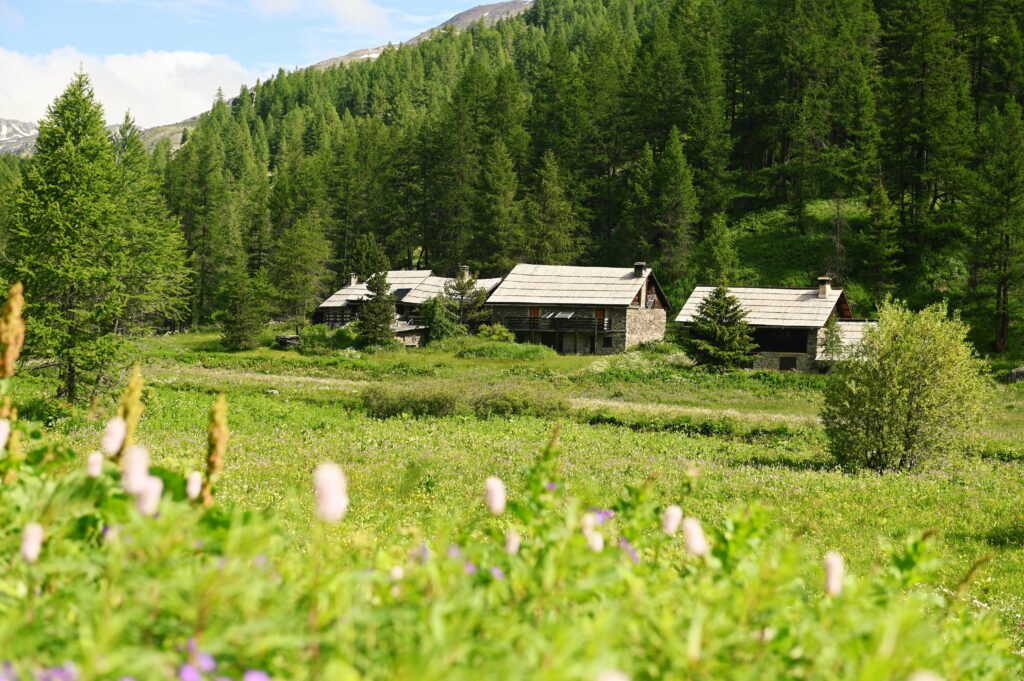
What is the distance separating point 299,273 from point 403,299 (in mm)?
12720

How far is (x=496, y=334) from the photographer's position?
210 ft

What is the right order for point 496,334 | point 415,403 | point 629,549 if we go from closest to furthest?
point 629,549
point 415,403
point 496,334

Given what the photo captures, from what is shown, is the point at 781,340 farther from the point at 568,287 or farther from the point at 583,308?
the point at 568,287

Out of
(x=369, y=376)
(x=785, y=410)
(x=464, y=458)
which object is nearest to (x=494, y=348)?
(x=369, y=376)

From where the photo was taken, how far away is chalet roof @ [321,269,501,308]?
238 ft

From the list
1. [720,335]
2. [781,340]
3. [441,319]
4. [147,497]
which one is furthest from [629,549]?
[441,319]

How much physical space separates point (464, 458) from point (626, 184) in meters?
67.5

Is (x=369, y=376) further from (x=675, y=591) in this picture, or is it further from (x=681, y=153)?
(x=675, y=591)

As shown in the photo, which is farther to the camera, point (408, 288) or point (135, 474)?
point (408, 288)

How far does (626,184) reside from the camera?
8375cm

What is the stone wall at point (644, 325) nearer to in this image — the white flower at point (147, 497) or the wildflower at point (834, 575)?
the wildflower at point (834, 575)

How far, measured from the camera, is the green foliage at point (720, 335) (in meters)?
50.1

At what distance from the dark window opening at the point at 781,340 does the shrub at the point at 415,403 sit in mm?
28950

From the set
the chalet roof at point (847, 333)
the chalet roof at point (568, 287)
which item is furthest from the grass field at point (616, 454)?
the chalet roof at point (568, 287)
